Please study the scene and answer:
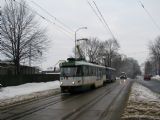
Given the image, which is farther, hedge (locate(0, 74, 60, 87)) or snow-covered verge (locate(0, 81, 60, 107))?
hedge (locate(0, 74, 60, 87))

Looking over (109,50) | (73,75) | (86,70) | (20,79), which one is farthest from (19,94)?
(109,50)

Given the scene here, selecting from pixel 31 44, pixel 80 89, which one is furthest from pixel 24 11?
pixel 80 89

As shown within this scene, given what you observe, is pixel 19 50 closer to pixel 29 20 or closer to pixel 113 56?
pixel 29 20

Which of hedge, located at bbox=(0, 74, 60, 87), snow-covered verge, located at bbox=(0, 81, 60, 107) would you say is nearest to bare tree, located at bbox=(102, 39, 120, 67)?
hedge, located at bbox=(0, 74, 60, 87)

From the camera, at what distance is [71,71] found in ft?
104

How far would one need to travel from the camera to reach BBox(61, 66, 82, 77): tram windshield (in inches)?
1233

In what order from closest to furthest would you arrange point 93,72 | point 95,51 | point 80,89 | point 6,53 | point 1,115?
point 1,115, point 80,89, point 93,72, point 6,53, point 95,51

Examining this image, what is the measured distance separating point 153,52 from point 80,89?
9972 cm

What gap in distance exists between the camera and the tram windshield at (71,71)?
31312mm

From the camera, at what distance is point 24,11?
50781 millimetres

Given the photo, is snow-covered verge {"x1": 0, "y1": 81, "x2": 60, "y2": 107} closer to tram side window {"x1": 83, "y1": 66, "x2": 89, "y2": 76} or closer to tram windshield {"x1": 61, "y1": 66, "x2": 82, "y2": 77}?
tram windshield {"x1": 61, "y1": 66, "x2": 82, "y2": 77}

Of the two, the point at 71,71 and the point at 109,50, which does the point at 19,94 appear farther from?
the point at 109,50

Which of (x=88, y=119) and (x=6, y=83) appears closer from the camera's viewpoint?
(x=88, y=119)

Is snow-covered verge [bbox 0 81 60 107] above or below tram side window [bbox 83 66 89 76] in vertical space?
below
